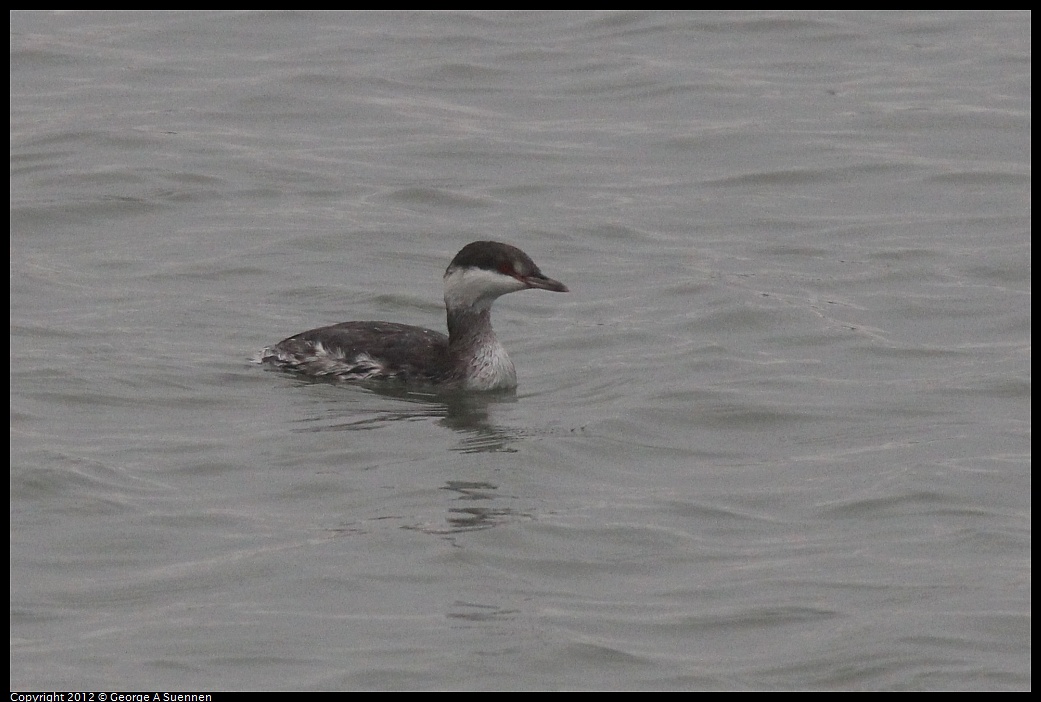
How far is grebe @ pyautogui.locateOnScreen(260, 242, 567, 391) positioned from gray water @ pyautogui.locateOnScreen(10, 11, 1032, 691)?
23cm

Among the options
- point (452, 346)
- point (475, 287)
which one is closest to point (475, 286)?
point (475, 287)

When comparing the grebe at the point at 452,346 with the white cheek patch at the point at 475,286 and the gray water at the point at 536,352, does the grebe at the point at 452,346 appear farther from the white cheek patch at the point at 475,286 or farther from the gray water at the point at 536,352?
the gray water at the point at 536,352

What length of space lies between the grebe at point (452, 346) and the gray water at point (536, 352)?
23 centimetres

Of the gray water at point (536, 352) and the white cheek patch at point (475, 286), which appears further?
the white cheek patch at point (475, 286)

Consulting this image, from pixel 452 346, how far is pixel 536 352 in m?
1.22

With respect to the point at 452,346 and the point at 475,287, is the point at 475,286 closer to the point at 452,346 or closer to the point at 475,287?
the point at 475,287

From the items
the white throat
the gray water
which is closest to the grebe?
the white throat

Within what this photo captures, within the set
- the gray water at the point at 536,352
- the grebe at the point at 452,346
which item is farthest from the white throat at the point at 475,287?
the gray water at the point at 536,352

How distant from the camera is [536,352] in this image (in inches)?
642

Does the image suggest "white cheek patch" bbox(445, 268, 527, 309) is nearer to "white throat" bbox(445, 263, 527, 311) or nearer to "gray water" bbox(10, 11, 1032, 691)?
"white throat" bbox(445, 263, 527, 311)

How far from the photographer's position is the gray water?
10289mm

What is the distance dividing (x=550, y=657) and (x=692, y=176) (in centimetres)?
1215

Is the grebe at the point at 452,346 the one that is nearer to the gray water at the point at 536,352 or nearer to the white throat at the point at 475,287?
the white throat at the point at 475,287

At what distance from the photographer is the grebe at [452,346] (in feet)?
49.0
